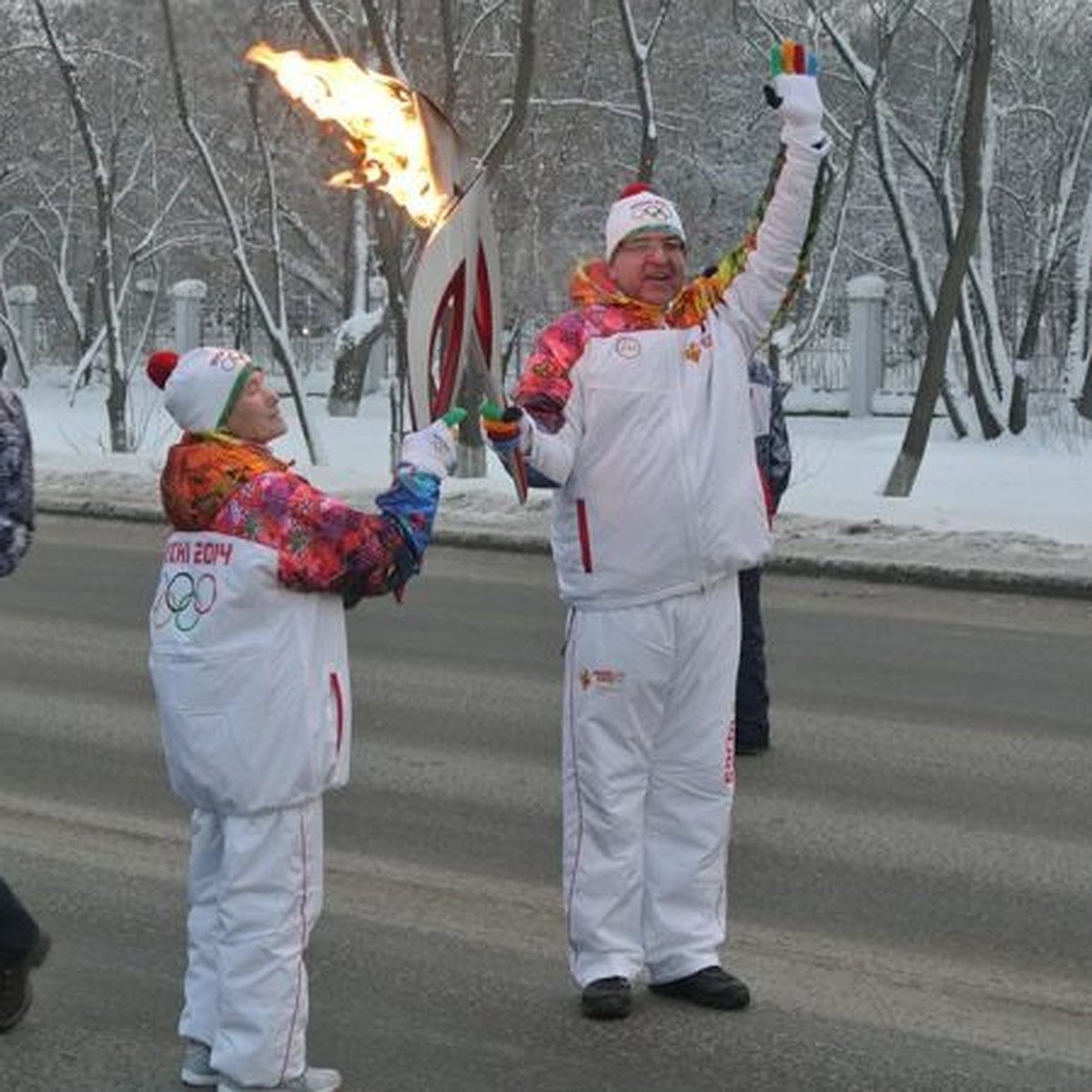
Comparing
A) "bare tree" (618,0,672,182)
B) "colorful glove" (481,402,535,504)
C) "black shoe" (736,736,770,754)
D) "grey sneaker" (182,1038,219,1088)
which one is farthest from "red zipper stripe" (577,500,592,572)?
"bare tree" (618,0,672,182)

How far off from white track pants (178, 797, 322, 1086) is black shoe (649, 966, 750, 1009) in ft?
3.62

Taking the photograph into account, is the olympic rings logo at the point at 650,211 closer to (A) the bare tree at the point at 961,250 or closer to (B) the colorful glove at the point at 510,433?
(B) the colorful glove at the point at 510,433

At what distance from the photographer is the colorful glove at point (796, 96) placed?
5.30 metres

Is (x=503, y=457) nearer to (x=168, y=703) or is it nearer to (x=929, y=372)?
(x=168, y=703)

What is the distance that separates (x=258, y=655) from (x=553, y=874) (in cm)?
237

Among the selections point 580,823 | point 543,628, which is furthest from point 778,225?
point 543,628

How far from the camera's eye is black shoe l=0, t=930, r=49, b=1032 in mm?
4945

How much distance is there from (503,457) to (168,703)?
0.98 metres

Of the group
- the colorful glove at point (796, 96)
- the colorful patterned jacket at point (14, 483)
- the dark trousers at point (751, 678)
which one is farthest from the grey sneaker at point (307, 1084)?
the dark trousers at point (751, 678)

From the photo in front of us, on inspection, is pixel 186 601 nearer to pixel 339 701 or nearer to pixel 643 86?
pixel 339 701

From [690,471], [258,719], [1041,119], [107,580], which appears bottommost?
[107,580]

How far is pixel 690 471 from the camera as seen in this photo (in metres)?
5.13

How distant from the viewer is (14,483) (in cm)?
482

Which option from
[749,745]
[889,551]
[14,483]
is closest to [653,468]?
[14,483]
